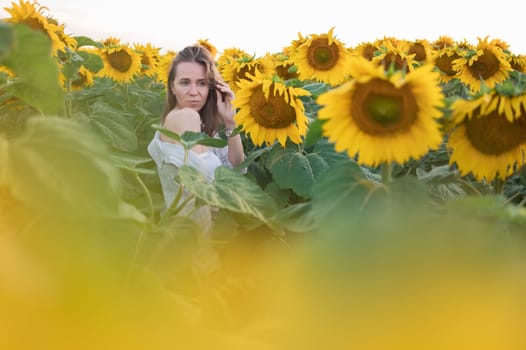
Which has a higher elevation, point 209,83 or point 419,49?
point 419,49

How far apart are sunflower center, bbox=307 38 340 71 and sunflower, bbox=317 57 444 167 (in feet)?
8.63

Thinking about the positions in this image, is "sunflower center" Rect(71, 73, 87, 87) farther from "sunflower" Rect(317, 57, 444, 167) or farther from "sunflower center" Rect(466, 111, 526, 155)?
"sunflower center" Rect(466, 111, 526, 155)

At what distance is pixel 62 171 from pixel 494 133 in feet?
3.20

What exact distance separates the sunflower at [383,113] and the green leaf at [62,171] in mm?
635

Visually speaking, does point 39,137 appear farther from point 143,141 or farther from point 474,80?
point 474,80

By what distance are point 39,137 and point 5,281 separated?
1.55 feet

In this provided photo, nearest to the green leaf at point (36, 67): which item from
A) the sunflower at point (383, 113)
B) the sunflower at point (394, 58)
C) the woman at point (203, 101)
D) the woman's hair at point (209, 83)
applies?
the sunflower at point (383, 113)

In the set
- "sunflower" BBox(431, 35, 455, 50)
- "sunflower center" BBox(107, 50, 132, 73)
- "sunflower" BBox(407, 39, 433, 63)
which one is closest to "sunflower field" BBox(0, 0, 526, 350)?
"sunflower center" BBox(107, 50, 132, 73)

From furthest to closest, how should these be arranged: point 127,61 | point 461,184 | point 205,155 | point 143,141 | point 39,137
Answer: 1. point 127,61
2. point 143,141
3. point 205,155
4. point 461,184
5. point 39,137

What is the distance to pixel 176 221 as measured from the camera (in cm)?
131

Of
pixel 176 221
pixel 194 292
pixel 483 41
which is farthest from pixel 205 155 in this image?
pixel 483 41

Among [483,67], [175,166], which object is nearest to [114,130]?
[175,166]

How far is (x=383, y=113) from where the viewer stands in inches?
47.4

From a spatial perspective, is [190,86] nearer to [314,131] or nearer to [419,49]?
[314,131]
